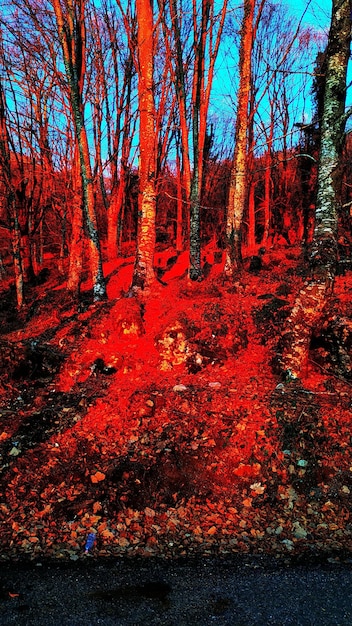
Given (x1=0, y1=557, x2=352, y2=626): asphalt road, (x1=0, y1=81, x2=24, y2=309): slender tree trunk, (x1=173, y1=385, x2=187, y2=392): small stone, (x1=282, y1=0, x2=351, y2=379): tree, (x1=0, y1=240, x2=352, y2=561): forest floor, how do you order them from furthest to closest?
(x1=0, y1=81, x2=24, y2=309): slender tree trunk, (x1=173, y1=385, x2=187, y2=392): small stone, (x1=282, y1=0, x2=351, y2=379): tree, (x1=0, y1=240, x2=352, y2=561): forest floor, (x1=0, y1=557, x2=352, y2=626): asphalt road

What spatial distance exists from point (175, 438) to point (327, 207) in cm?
401

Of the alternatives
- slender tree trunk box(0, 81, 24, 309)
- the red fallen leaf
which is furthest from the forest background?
slender tree trunk box(0, 81, 24, 309)

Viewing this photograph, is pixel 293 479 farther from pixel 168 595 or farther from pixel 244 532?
pixel 168 595

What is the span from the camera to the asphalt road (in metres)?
2.51

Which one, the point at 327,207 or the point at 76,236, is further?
the point at 76,236

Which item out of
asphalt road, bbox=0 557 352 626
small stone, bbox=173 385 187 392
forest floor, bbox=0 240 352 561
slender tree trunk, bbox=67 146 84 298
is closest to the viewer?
asphalt road, bbox=0 557 352 626

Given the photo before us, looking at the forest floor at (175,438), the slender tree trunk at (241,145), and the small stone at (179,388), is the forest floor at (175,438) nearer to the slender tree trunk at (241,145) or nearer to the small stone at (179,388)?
the small stone at (179,388)

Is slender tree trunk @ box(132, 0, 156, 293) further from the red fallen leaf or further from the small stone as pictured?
the red fallen leaf

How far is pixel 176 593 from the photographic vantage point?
2.75 m

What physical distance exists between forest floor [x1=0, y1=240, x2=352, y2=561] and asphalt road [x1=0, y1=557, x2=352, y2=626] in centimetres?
19

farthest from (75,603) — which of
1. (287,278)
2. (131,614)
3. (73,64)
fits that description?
(73,64)

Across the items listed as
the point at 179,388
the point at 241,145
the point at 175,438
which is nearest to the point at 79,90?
the point at 241,145

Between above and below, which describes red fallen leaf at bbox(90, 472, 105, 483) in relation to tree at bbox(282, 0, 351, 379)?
below

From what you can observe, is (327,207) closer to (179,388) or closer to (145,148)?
(179,388)
